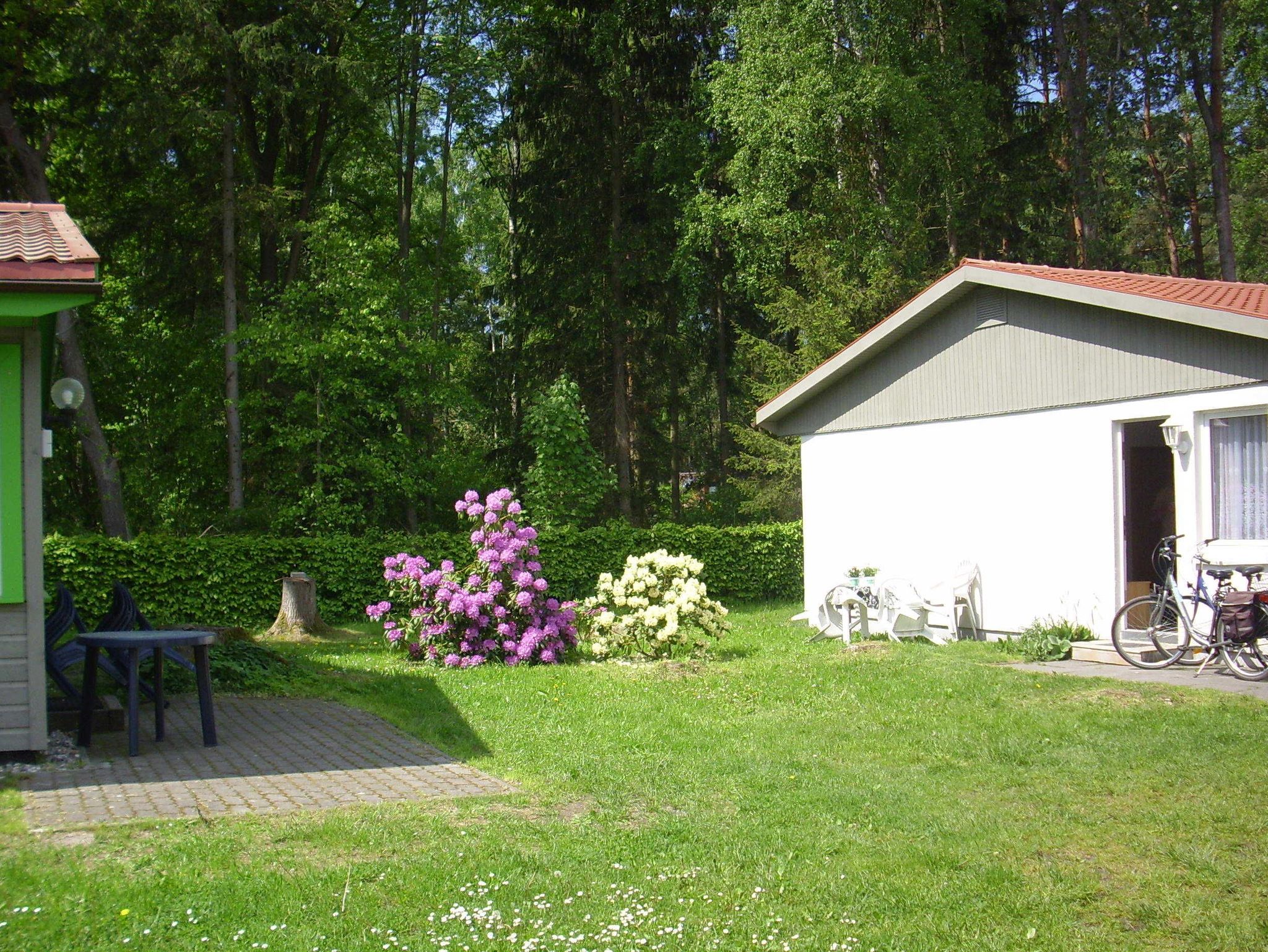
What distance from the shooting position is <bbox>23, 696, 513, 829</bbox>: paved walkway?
19.3ft

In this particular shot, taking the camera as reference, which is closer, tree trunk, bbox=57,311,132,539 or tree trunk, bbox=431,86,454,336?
tree trunk, bbox=57,311,132,539

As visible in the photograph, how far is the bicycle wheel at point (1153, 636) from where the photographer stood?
10477 mm

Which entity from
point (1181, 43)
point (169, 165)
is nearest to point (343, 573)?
point (169, 165)

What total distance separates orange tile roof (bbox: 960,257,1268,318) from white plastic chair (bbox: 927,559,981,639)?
3486 mm

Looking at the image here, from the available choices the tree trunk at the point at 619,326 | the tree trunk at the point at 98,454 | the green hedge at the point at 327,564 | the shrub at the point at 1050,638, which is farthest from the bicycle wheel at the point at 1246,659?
the tree trunk at the point at 619,326

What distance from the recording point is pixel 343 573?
17875 millimetres

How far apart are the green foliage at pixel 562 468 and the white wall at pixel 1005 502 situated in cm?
801

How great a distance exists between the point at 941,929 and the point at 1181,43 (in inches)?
1006

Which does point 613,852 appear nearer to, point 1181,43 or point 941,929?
point 941,929

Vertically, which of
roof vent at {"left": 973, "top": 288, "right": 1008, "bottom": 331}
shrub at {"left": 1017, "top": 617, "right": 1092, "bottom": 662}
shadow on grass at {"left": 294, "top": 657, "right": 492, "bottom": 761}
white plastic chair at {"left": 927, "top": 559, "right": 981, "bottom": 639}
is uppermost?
roof vent at {"left": 973, "top": 288, "right": 1008, "bottom": 331}

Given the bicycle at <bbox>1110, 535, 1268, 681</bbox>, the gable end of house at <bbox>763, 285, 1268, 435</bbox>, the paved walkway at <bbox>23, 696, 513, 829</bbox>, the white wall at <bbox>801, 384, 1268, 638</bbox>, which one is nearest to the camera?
the paved walkway at <bbox>23, 696, 513, 829</bbox>

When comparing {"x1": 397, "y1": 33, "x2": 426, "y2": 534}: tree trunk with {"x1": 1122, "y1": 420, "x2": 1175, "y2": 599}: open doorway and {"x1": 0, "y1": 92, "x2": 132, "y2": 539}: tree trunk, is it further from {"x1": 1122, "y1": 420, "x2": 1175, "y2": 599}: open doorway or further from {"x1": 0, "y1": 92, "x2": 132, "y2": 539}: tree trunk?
{"x1": 1122, "y1": 420, "x2": 1175, "y2": 599}: open doorway

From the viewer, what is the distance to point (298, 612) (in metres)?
16.0

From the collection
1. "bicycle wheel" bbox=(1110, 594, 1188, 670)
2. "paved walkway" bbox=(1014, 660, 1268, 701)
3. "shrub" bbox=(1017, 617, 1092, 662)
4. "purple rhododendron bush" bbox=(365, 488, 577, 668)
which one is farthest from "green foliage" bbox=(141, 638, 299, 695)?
"bicycle wheel" bbox=(1110, 594, 1188, 670)
